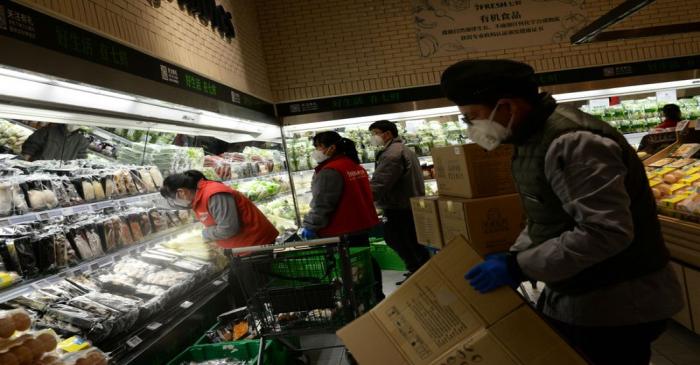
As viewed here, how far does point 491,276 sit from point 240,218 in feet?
9.44

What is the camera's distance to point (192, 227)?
4.59 metres

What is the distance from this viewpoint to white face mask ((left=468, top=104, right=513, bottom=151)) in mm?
1832

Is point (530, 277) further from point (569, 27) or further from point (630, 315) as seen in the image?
point (569, 27)

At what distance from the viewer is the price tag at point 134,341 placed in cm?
279

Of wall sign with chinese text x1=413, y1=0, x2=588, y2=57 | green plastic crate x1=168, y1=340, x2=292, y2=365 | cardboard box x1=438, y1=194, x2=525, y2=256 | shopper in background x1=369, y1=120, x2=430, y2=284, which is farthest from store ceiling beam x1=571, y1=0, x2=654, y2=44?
green plastic crate x1=168, y1=340, x2=292, y2=365

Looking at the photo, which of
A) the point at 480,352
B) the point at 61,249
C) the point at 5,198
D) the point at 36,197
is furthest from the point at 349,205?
the point at 480,352

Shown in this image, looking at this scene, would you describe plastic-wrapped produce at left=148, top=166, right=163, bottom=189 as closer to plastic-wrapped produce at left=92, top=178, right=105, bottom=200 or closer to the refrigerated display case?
the refrigerated display case

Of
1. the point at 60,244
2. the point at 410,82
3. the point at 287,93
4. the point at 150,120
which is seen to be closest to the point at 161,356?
the point at 60,244

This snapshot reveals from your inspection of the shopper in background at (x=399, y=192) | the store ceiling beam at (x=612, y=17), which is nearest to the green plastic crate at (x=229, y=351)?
the shopper in background at (x=399, y=192)

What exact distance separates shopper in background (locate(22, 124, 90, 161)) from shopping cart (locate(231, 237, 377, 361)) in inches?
58.6

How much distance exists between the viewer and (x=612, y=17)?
3.49 m

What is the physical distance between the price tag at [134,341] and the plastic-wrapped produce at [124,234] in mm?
759

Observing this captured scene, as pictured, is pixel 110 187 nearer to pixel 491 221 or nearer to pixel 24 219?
pixel 24 219

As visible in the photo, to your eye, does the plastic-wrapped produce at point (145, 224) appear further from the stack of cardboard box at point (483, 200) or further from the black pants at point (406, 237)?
the black pants at point (406, 237)
